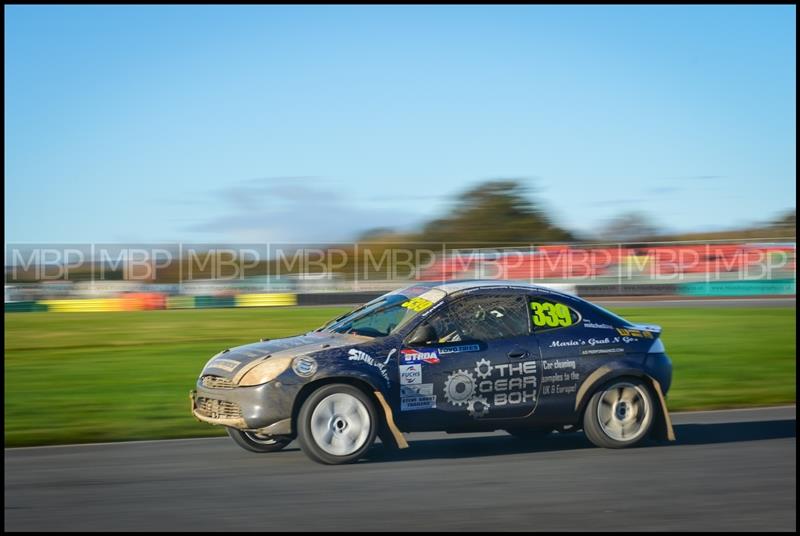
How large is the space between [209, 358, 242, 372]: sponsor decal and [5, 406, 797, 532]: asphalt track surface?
33.4 inches

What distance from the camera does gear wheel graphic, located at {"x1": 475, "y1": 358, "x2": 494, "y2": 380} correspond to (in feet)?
29.0

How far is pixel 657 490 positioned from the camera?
24.1ft

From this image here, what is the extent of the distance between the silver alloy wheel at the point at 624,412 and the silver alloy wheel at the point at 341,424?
235cm

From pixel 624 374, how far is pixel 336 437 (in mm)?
2830

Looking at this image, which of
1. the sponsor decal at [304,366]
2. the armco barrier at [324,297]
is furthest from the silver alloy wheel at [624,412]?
the armco barrier at [324,297]

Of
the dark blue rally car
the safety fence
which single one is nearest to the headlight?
the dark blue rally car

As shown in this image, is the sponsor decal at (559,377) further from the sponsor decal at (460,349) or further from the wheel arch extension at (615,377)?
the sponsor decal at (460,349)

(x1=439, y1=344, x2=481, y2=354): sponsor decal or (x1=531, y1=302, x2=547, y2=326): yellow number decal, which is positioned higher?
(x1=531, y1=302, x2=547, y2=326): yellow number decal

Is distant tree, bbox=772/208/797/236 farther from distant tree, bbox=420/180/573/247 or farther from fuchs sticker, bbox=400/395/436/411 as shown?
fuchs sticker, bbox=400/395/436/411

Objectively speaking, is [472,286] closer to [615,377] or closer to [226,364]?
[615,377]

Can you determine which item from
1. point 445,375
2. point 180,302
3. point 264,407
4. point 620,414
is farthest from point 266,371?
point 180,302

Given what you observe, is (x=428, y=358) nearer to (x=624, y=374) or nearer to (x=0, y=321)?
(x=624, y=374)

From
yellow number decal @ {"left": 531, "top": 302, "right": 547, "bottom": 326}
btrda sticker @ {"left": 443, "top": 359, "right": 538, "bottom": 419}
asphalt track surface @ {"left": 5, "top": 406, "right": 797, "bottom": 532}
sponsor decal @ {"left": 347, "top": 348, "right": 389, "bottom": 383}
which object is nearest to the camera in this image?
asphalt track surface @ {"left": 5, "top": 406, "right": 797, "bottom": 532}

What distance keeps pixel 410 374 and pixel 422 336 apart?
35cm
